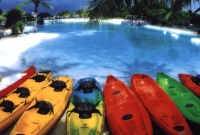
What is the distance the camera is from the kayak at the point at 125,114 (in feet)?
14.7

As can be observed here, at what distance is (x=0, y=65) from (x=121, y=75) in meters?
6.98

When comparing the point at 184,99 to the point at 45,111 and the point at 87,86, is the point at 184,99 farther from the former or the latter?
the point at 45,111

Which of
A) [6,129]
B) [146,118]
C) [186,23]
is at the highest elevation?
[186,23]

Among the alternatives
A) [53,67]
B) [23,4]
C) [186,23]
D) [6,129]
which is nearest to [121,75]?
[53,67]

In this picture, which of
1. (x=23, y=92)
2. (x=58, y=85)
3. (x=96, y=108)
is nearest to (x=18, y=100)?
(x=23, y=92)

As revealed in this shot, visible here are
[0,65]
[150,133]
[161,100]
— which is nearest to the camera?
[150,133]

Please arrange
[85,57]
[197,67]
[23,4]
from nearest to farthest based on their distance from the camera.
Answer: [197,67]
[85,57]
[23,4]

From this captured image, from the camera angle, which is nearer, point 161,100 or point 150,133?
point 150,133

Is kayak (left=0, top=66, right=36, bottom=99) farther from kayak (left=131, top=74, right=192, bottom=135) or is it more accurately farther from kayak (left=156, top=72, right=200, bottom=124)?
kayak (left=156, top=72, right=200, bottom=124)

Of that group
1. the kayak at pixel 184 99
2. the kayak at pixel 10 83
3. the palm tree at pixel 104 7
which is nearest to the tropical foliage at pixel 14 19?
the kayak at pixel 10 83

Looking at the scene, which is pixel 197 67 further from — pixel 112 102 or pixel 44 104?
pixel 44 104

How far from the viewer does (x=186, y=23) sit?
110ft

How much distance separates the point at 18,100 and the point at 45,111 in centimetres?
109

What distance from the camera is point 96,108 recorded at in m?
5.18
